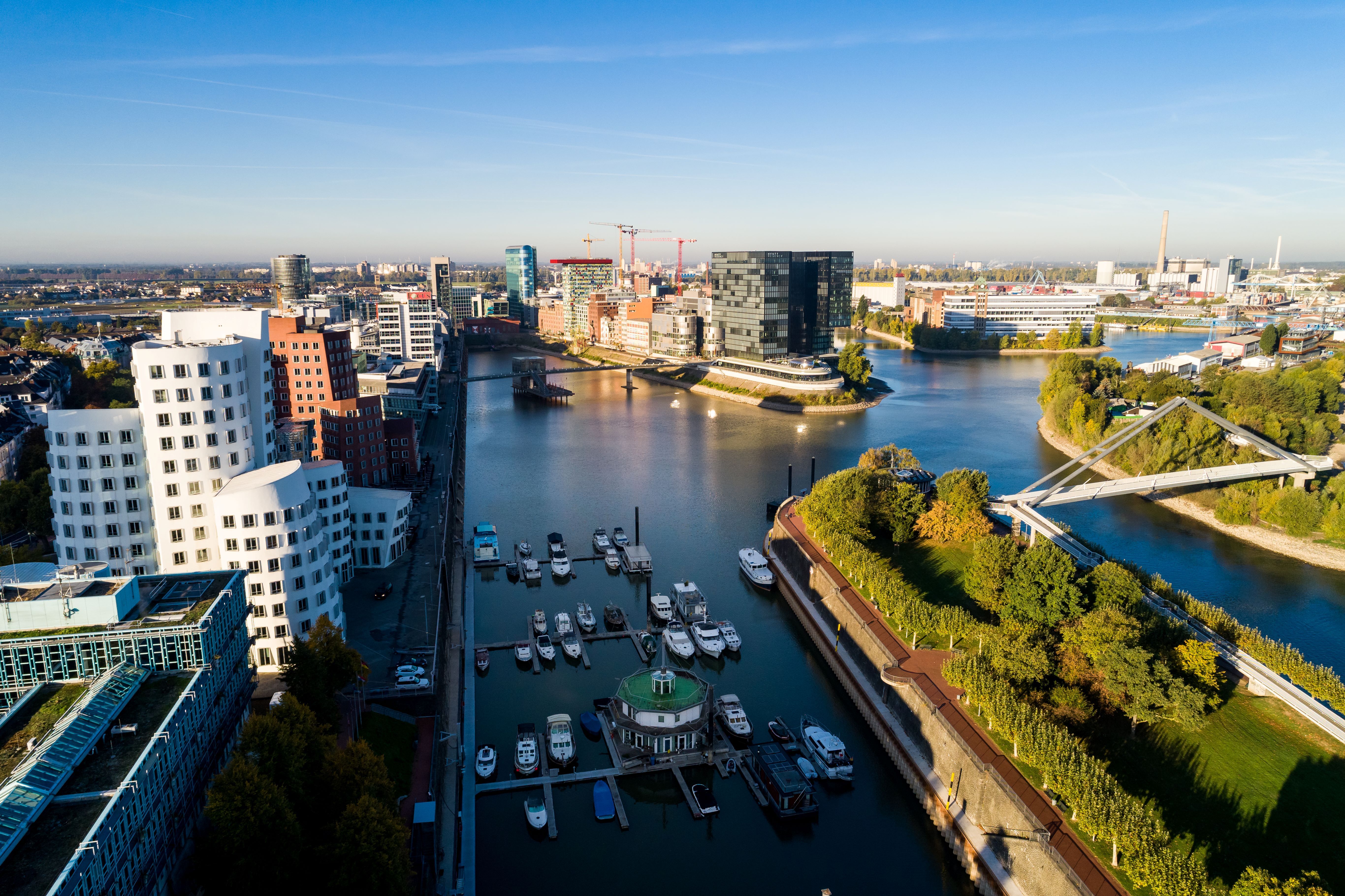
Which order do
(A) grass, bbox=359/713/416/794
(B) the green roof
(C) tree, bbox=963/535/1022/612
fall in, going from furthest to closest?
(C) tree, bbox=963/535/1022/612 → (B) the green roof → (A) grass, bbox=359/713/416/794

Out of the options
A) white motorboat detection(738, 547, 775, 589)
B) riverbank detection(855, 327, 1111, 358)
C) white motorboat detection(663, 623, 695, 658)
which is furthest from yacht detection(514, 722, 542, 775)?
riverbank detection(855, 327, 1111, 358)

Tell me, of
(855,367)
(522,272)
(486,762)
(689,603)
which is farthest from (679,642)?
(522,272)

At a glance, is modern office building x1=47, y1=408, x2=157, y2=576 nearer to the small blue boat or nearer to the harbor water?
the harbor water

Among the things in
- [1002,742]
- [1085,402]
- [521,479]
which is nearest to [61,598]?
[1002,742]

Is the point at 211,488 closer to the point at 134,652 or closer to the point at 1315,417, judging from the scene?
the point at 134,652

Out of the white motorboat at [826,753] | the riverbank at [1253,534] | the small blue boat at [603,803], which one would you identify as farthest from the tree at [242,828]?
the riverbank at [1253,534]

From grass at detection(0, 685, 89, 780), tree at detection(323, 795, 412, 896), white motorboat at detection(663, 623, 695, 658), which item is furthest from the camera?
white motorboat at detection(663, 623, 695, 658)
